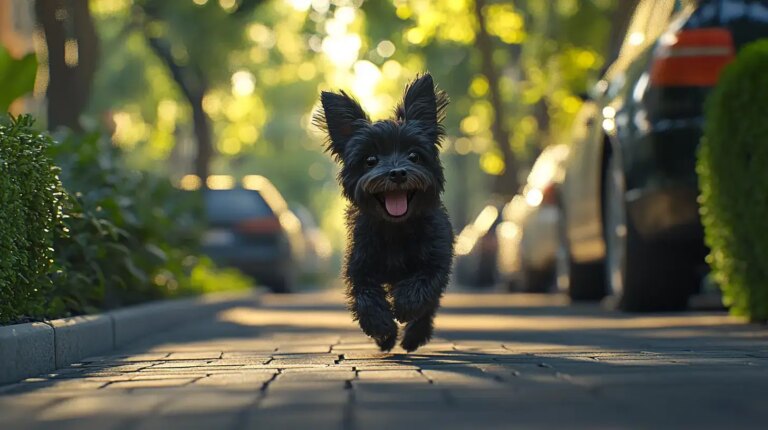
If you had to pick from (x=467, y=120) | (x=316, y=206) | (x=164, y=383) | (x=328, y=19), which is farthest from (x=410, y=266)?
(x=316, y=206)

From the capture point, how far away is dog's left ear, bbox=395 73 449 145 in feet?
29.7

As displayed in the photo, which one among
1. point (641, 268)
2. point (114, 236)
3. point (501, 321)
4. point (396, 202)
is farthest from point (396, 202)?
point (501, 321)

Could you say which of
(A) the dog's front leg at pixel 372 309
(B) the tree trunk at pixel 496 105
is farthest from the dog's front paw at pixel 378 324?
(B) the tree trunk at pixel 496 105

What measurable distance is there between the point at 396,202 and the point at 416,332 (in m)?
0.95

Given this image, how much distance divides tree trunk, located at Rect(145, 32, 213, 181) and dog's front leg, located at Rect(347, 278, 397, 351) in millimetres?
22909

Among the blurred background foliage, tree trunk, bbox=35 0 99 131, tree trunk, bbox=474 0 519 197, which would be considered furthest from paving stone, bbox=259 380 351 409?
tree trunk, bbox=474 0 519 197

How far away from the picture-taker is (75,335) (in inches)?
360

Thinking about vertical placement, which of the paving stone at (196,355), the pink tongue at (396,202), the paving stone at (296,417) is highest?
the pink tongue at (396,202)

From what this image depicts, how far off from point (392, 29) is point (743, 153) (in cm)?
2305

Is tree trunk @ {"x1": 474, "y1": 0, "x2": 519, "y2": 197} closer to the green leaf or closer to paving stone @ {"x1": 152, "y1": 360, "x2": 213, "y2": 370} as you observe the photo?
the green leaf

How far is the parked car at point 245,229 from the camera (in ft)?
75.6

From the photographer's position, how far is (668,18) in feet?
40.8

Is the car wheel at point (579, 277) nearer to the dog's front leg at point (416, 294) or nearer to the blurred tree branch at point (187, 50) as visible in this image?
the dog's front leg at point (416, 294)

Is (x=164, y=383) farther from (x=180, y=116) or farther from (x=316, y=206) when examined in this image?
(x=316, y=206)
